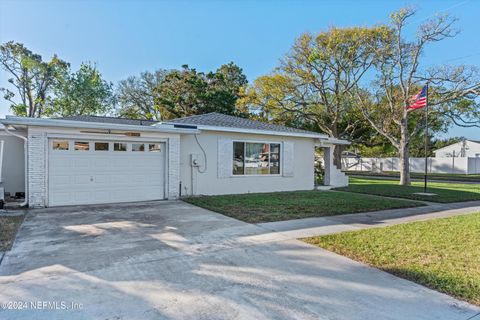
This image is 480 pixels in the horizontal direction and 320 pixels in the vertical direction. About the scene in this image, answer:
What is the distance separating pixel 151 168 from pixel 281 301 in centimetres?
772

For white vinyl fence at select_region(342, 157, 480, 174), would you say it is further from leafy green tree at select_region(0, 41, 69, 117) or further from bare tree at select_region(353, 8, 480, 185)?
leafy green tree at select_region(0, 41, 69, 117)

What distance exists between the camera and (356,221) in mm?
7008

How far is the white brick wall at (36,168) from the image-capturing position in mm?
7953

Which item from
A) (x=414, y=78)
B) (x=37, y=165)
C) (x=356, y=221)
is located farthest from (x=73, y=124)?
(x=414, y=78)

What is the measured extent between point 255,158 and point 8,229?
8.40 metres

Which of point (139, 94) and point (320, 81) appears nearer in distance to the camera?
point (320, 81)

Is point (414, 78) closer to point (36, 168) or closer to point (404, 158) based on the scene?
point (404, 158)

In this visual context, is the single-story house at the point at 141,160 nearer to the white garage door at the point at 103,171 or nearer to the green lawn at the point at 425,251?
the white garage door at the point at 103,171

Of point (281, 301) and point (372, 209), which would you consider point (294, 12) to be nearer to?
point (372, 209)

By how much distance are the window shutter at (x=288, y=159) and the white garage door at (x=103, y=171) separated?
5365mm

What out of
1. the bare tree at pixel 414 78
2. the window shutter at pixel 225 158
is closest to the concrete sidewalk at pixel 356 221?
the window shutter at pixel 225 158

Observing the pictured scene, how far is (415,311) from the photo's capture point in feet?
9.57

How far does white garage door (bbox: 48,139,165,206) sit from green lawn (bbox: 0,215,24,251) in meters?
1.68

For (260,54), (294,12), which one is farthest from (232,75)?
(294,12)
